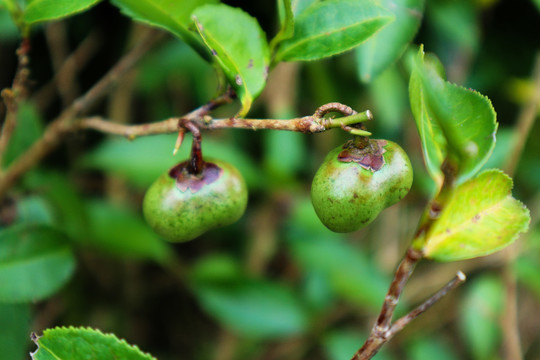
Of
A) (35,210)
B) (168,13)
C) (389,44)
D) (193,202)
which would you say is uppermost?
(168,13)

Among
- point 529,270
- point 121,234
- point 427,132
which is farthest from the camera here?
point 529,270

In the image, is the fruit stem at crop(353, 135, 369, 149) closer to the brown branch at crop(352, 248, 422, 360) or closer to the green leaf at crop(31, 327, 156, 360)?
the brown branch at crop(352, 248, 422, 360)

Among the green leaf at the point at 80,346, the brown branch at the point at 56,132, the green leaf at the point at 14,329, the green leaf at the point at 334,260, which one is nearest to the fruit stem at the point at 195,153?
the green leaf at the point at 80,346

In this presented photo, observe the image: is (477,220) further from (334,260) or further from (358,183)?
(334,260)

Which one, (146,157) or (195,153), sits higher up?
(195,153)

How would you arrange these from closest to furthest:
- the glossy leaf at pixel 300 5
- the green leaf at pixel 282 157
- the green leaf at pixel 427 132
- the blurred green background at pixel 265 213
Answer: the green leaf at pixel 427 132
the glossy leaf at pixel 300 5
the blurred green background at pixel 265 213
the green leaf at pixel 282 157

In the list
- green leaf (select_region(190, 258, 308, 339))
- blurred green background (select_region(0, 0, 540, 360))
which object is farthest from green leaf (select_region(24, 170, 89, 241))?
green leaf (select_region(190, 258, 308, 339))

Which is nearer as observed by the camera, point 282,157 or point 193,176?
point 193,176

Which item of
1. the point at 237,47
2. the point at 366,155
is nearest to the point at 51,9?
the point at 237,47

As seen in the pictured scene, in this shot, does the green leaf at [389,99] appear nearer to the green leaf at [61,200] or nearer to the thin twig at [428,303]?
the green leaf at [61,200]
